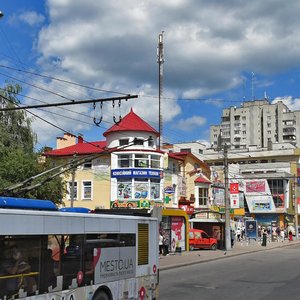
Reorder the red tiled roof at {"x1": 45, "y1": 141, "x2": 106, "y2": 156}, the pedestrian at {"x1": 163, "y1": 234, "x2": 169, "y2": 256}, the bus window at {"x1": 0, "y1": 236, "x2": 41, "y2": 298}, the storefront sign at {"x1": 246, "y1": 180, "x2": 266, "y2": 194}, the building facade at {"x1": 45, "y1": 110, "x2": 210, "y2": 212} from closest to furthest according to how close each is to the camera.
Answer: the bus window at {"x1": 0, "y1": 236, "x2": 41, "y2": 298}, the pedestrian at {"x1": 163, "y1": 234, "x2": 169, "y2": 256}, the building facade at {"x1": 45, "y1": 110, "x2": 210, "y2": 212}, the red tiled roof at {"x1": 45, "y1": 141, "x2": 106, "y2": 156}, the storefront sign at {"x1": 246, "y1": 180, "x2": 266, "y2": 194}

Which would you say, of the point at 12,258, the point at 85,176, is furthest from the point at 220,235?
the point at 12,258

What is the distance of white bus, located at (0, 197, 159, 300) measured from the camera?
720cm

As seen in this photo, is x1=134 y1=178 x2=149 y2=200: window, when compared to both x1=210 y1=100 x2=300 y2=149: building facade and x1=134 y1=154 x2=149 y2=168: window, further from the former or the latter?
x1=210 y1=100 x2=300 y2=149: building facade

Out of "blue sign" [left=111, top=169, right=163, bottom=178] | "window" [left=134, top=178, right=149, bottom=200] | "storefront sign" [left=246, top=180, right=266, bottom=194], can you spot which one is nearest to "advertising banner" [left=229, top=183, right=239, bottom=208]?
"blue sign" [left=111, top=169, right=163, bottom=178]

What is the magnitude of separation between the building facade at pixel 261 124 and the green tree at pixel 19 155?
112856mm

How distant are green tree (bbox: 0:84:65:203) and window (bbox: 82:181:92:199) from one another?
16229 millimetres

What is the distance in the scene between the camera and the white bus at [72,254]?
23.6 feet

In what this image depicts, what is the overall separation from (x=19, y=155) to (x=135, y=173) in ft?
57.6

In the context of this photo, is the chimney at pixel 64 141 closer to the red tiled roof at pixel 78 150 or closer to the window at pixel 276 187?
the red tiled roof at pixel 78 150

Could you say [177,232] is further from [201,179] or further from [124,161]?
[201,179]

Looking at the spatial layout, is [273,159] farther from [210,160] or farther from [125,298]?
[125,298]

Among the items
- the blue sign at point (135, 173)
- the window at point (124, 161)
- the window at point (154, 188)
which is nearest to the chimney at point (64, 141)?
the window at point (124, 161)

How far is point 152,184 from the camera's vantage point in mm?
46344

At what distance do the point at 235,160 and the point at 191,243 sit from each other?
7815cm
